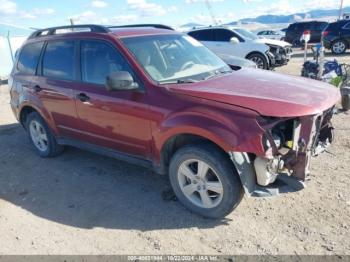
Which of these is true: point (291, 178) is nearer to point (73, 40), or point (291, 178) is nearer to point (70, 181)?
point (70, 181)

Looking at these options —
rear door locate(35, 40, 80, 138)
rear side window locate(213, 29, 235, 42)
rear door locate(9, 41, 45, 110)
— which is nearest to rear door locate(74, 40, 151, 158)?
rear door locate(35, 40, 80, 138)

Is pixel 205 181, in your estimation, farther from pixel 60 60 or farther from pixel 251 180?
pixel 60 60

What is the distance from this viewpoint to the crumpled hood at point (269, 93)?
3248 millimetres

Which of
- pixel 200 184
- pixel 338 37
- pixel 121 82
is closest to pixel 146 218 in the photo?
pixel 200 184

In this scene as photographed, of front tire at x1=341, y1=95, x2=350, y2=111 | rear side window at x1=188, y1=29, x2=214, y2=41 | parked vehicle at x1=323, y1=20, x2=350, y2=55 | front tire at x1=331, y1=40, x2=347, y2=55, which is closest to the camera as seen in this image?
front tire at x1=341, y1=95, x2=350, y2=111

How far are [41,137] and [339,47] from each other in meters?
17.3

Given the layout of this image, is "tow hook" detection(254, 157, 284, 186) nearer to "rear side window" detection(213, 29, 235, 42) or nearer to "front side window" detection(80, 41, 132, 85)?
"front side window" detection(80, 41, 132, 85)

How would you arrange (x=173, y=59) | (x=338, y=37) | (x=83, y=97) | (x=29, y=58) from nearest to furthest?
1. (x=173, y=59)
2. (x=83, y=97)
3. (x=29, y=58)
4. (x=338, y=37)

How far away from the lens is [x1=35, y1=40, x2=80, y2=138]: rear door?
479cm

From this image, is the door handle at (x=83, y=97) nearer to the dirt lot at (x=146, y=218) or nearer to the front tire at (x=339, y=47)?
the dirt lot at (x=146, y=218)

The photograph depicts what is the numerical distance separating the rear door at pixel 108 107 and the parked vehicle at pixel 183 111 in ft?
0.04

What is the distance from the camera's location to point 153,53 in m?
4.30

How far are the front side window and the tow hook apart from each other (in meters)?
1.80

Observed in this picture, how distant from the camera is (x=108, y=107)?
425cm
